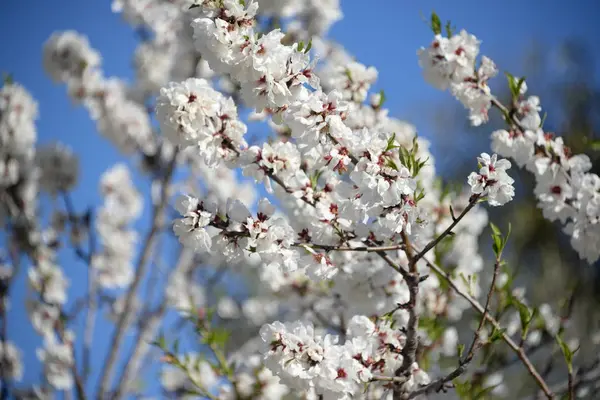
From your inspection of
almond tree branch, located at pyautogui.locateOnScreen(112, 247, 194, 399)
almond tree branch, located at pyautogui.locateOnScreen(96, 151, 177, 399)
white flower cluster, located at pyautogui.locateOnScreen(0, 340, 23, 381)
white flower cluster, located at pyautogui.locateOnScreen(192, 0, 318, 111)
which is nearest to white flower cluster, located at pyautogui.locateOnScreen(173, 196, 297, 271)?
white flower cluster, located at pyautogui.locateOnScreen(192, 0, 318, 111)

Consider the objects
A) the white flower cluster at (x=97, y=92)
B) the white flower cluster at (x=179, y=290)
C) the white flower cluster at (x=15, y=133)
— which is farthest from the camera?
the white flower cluster at (x=97, y=92)

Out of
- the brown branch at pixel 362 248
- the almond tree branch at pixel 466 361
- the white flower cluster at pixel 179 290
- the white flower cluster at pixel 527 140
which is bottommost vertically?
the almond tree branch at pixel 466 361

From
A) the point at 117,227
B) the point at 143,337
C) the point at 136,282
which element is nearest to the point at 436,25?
the point at 136,282

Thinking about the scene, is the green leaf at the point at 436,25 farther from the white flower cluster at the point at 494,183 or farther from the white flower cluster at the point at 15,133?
the white flower cluster at the point at 15,133

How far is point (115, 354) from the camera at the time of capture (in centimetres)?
288

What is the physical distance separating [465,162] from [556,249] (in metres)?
1.57

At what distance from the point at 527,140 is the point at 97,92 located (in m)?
3.28

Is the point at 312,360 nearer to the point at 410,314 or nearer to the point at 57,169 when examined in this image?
the point at 410,314

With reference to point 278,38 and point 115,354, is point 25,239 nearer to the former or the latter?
point 115,354

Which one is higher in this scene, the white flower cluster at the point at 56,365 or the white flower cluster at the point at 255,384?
the white flower cluster at the point at 56,365

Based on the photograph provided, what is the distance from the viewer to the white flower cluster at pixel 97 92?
12.1 ft

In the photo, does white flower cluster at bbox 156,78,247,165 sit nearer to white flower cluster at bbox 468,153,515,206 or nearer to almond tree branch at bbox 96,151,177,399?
white flower cluster at bbox 468,153,515,206

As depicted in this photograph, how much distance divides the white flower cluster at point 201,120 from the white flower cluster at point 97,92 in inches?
104

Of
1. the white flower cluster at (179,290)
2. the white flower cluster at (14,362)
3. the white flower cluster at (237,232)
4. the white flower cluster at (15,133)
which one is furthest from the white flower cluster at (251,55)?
the white flower cluster at (14,362)
